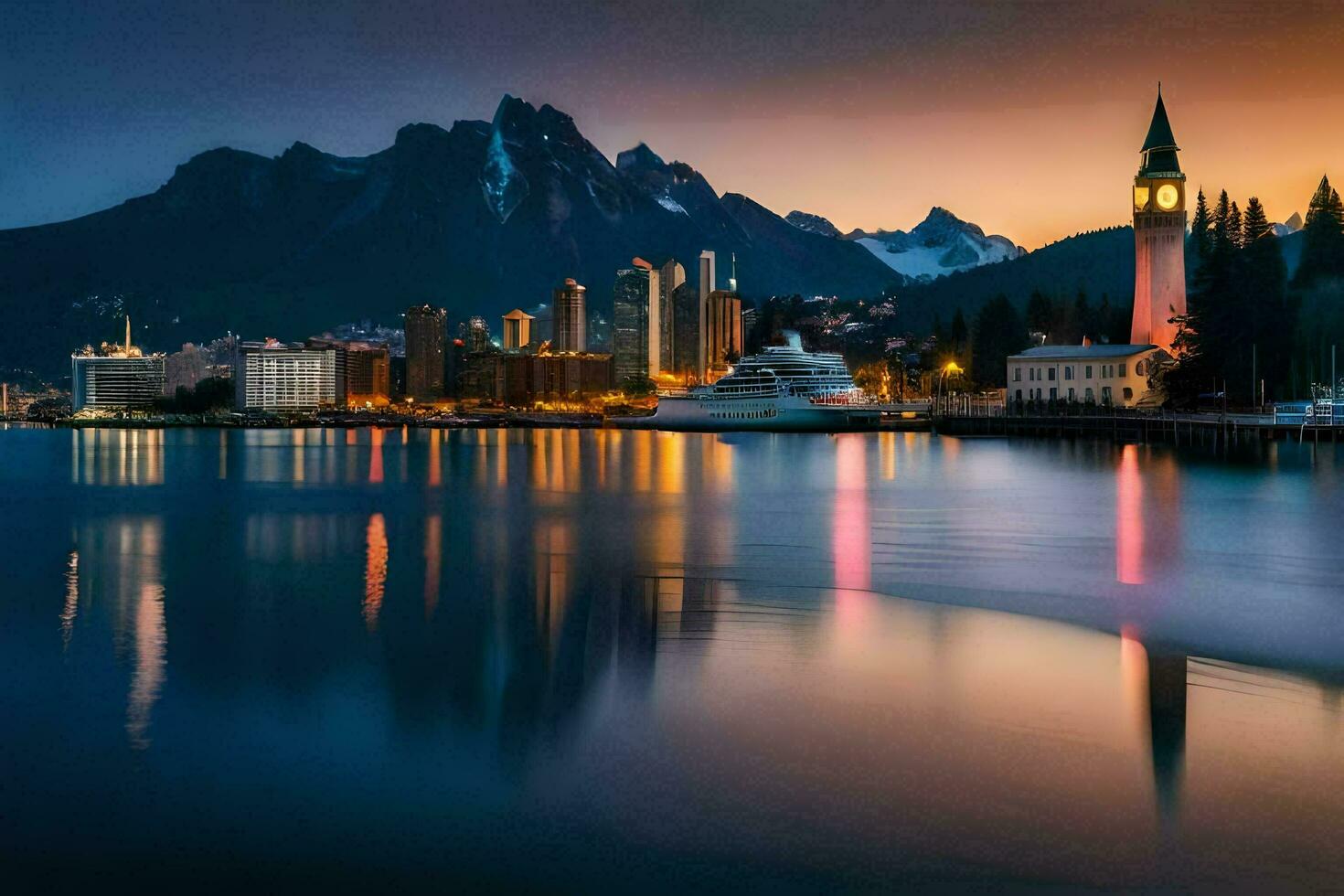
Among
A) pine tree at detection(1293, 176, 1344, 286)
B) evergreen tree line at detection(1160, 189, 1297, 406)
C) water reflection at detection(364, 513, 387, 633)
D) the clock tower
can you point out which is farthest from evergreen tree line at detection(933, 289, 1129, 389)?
water reflection at detection(364, 513, 387, 633)

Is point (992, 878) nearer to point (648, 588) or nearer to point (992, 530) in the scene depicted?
point (648, 588)

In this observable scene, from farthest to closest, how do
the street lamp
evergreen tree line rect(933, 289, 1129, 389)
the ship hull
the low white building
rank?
1. the ship hull
2. the street lamp
3. evergreen tree line rect(933, 289, 1129, 389)
4. the low white building

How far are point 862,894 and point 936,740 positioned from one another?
367 centimetres

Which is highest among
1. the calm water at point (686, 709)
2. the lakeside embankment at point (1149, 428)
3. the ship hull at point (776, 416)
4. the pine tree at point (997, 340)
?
the pine tree at point (997, 340)

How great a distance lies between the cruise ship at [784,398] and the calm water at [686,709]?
321ft

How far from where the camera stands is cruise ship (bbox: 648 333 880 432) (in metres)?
130

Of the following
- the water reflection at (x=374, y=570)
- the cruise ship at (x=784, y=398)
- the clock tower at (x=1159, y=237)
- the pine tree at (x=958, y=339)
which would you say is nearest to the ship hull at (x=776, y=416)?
the cruise ship at (x=784, y=398)

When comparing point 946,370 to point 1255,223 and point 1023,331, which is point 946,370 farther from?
point 1255,223

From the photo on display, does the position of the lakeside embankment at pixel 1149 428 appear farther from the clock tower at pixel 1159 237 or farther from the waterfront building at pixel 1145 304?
the clock tower at pixel 1159 237

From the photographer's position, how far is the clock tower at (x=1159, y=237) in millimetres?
98750

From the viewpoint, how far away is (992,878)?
8680 mm

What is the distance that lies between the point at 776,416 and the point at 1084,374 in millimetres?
41301

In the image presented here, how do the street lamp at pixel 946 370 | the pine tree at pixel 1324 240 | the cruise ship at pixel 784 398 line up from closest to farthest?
1. the pine tree at pixel 1324 240
2. the street lamp at pixel 946 370
3. the cruise ship at pixel 784 398

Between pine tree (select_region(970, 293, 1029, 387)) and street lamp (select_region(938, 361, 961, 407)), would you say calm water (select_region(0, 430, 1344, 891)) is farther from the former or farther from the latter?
street lamp (select_region(938, 361, 961, 407))
